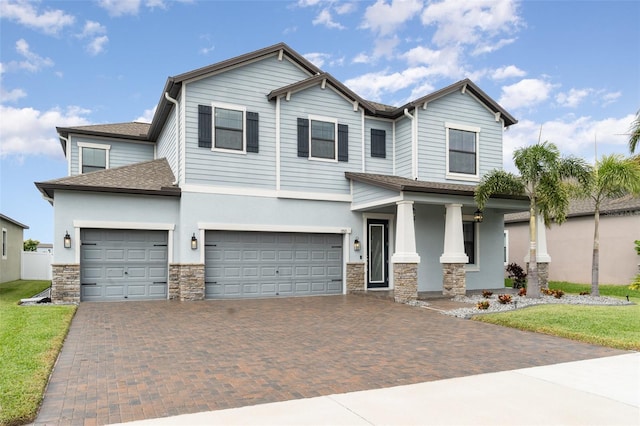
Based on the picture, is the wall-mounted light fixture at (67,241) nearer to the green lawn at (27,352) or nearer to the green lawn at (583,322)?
the green lawn at (27,352)

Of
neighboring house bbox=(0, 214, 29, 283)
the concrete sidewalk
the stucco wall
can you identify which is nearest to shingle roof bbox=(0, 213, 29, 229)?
neighboring house bbox=(0, 214, 29, 283)

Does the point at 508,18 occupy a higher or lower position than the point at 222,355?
higher

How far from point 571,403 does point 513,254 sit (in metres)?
20.1

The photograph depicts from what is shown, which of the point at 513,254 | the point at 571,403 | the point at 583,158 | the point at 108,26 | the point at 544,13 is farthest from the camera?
the point at 513,254

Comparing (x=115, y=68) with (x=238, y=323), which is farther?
(x=115, y=68)

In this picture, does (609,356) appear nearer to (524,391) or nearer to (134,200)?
(524,391)

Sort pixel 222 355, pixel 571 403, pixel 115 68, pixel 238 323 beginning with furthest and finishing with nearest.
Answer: pixel 115 68 < pixel 238 323 < pixel 222 355 < pixel 571 403

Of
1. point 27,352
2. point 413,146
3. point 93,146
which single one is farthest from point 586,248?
point 93,146

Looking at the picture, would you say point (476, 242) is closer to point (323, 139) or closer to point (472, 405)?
point (323, 139)

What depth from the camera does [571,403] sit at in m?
5.26

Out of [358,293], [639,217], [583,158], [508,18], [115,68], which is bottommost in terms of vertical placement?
[358,293]

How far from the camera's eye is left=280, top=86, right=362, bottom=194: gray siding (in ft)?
52.6

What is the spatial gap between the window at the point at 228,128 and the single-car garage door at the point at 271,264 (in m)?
2.79

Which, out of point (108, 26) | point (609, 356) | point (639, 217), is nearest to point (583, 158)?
point (639, 217)
